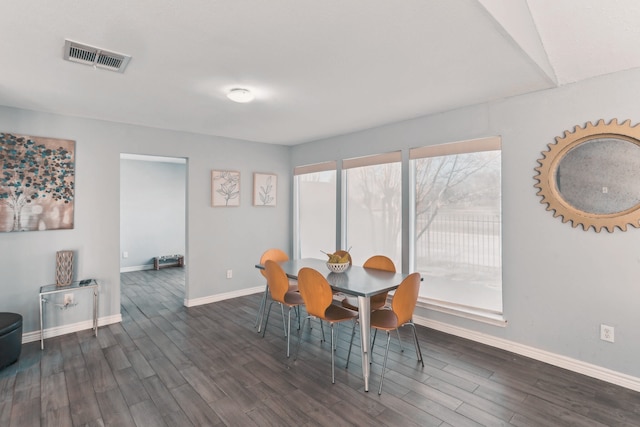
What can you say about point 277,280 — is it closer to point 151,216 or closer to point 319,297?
point 319,297

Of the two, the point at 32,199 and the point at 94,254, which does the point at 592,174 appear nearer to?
the point at 94,254

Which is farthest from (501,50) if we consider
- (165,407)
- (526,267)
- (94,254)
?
(94,254)

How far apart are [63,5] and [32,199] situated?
256cm

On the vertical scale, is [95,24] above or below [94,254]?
above

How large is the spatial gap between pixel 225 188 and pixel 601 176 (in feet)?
13.8

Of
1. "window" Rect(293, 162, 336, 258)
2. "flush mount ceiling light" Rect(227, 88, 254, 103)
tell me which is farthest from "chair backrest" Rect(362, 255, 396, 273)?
"flush mount ceiling light" Rect(227, 88, 254, 103)

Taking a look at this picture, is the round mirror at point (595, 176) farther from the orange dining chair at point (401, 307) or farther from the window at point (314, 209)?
the window at point (314, 209)

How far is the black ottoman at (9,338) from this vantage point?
8.66 feet

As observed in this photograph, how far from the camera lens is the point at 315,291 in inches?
101

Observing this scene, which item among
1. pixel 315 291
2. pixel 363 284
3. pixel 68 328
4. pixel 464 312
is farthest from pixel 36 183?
pixel 464 312

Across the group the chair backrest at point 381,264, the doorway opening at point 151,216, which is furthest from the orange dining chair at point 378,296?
the doorway opening at point 151,216

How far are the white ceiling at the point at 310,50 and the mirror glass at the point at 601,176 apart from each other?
0.58 meters

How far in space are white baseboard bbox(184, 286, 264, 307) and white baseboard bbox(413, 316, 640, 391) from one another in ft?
8.77

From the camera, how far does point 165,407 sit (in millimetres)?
2199
